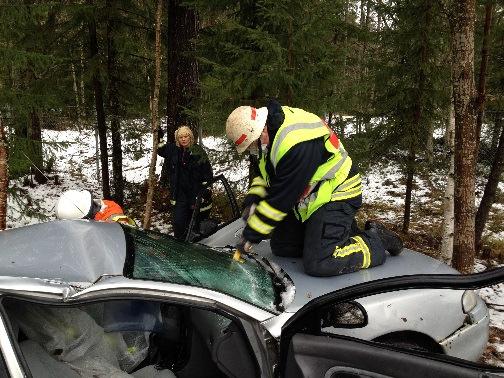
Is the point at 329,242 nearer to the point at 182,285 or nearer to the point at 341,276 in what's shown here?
the point at 341,276

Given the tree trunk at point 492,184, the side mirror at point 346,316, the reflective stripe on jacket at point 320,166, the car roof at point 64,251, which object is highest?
the reflective stripe on jacket at point 320,166

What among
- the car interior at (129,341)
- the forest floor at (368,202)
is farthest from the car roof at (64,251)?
the forest floor at (368,202)

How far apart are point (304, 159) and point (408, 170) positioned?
6.10 m

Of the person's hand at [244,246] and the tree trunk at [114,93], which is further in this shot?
the tree trunk at [114,93]

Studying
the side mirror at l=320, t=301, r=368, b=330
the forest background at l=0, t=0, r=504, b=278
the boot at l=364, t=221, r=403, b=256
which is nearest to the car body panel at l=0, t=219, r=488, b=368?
the boot at l=364, t=221, r=403, b=256

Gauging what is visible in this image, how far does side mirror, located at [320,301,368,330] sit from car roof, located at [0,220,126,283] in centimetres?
109

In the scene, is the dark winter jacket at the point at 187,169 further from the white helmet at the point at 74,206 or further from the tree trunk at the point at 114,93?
the tree trunk at the point at 114,93

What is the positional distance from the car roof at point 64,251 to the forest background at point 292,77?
11.9ft

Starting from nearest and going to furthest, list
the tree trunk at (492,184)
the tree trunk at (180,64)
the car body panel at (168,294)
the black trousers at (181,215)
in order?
the car body panel at (168,294) < the black trousers at (181,215) < the tree trunk at (492,184) < the tree trunk at (180,64)

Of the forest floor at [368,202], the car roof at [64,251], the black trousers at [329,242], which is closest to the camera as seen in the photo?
the car roof at [64,251]

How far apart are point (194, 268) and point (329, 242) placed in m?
1.30

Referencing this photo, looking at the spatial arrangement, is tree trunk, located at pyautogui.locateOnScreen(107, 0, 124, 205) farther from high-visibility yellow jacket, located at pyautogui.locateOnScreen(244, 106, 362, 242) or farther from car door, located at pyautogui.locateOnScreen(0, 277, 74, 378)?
car door, located at pyautogui.locateOnScreen(0, 277, 74, 378)

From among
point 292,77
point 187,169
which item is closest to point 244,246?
point 292,77

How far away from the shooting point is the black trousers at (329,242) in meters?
3.34
